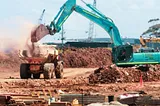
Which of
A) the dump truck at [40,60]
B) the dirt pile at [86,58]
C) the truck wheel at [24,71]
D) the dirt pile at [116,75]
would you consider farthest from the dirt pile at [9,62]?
the dirt pile at [116,75]

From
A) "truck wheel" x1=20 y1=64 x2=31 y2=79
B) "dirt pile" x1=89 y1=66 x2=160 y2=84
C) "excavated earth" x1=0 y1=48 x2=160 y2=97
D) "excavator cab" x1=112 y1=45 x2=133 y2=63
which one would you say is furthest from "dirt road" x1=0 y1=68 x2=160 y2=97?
"truck wheel" x1=20 y1=64 x2=31 y2=79

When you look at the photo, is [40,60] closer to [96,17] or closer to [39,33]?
[39,33]

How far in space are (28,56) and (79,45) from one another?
207 feet

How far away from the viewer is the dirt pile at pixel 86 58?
6848 centimetres

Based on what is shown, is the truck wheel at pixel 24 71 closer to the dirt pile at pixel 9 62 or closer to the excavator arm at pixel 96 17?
the excavator arm at pixel 96 17

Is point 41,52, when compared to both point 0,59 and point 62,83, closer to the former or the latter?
point 62,83

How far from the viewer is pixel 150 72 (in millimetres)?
33312

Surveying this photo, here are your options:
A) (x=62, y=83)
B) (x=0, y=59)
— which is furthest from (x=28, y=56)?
(x=0, y=59)

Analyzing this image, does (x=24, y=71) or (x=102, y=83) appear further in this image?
(x=24, y=71)

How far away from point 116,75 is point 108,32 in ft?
18.6

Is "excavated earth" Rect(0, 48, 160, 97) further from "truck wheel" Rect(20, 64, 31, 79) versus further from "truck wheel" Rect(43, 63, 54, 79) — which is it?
"truck wheel" Rect(20, 64, 31, 79)

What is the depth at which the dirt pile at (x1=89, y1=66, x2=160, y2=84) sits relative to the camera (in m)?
31.4

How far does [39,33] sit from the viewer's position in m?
34.1

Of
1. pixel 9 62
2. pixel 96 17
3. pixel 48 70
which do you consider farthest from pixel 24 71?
pixel 9 62
